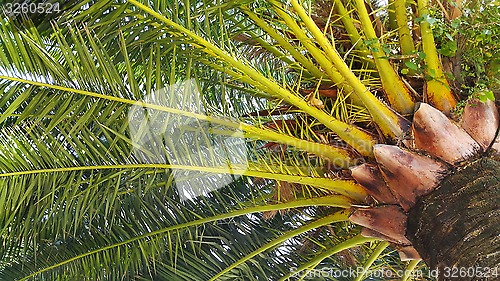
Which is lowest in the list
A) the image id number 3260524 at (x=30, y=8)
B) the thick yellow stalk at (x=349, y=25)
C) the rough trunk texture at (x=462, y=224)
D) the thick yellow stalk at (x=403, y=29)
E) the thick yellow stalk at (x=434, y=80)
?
the rough trunk texture at (x=462, y=224)

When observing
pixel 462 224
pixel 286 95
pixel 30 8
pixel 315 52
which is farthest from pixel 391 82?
pixel 30 8

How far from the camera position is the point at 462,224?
85.7 inches

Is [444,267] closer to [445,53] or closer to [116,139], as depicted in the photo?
[445,53]

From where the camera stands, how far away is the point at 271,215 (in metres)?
3.35

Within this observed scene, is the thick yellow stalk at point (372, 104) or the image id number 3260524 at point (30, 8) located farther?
the thick yellow stalk at point (372, 104)

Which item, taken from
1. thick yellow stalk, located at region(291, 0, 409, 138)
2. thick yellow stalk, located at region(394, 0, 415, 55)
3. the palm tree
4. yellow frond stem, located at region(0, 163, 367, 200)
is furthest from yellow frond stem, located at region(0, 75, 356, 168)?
thick yellow stalk, located at region(394, 0, 415, 55)

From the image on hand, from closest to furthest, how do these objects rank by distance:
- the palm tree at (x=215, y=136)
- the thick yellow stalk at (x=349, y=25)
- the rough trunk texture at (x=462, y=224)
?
1. the rough trunk texture at (x=462, y=224)
2. the palm tree at (x=215, y=136)
3. the thick yellow stalk at (x=349, y=25)

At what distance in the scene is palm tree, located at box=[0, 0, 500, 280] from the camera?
93.4 inches

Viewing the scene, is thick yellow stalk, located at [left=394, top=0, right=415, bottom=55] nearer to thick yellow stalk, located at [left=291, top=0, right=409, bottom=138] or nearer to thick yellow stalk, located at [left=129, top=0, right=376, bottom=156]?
thick yellow stalk, located at [left=291, top=0, right=409, bottom=138]

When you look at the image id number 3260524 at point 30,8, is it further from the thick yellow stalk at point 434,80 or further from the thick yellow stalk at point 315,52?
the thick yellow stalk at point 434,80

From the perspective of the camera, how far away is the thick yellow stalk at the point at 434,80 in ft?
8.33

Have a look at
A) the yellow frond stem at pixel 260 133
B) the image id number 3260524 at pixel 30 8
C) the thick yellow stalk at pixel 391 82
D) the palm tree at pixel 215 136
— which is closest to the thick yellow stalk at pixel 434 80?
Result: the palm tree at pixel 215 136

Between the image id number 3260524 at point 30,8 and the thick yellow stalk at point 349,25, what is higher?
the image id number 3260524 at point 30,8

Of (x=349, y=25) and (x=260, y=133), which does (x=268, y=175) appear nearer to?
(x=260, y=133)
